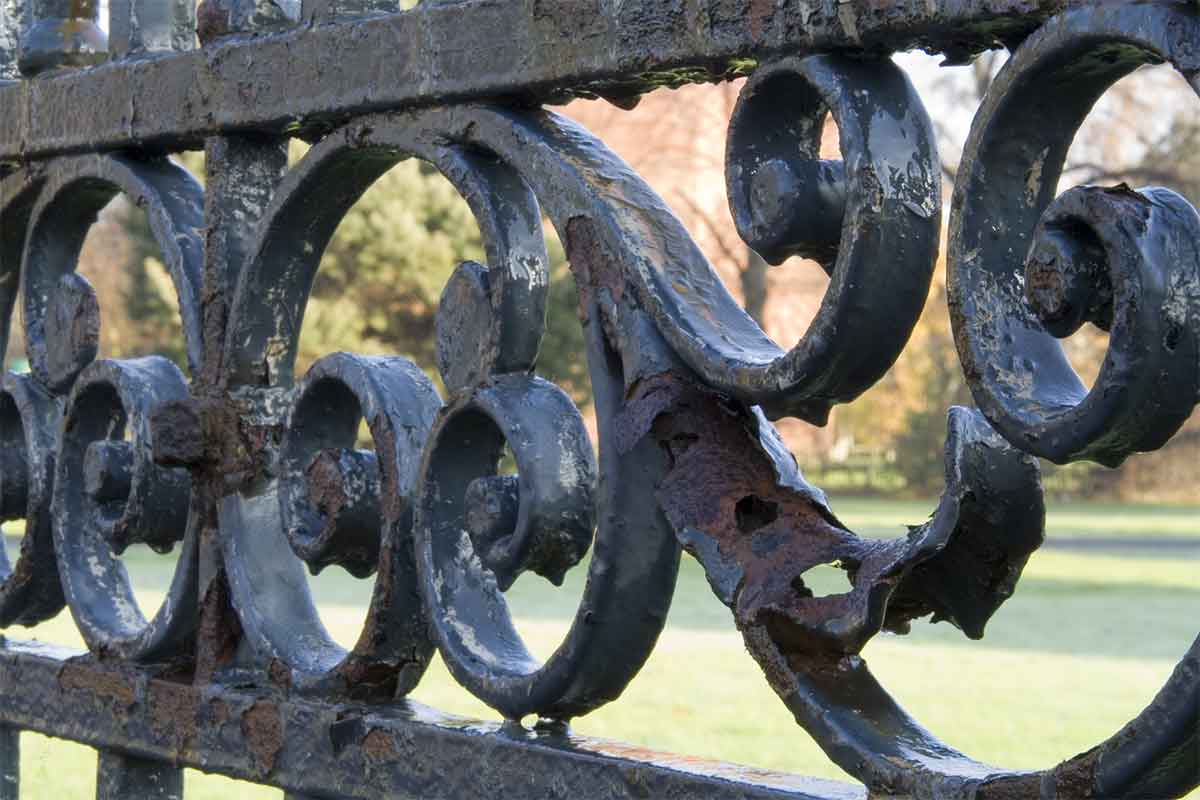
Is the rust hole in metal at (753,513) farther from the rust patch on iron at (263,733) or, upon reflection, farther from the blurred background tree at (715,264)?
the blurred background tree at (715,264)

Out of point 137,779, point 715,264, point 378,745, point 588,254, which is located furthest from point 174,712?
point 715,264

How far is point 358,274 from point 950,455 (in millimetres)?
17486

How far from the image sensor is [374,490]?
1.03 metres

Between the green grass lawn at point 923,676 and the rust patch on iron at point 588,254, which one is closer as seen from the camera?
the rust patch on iron at point 588,254

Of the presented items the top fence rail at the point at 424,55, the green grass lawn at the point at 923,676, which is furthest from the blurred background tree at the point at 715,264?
the top fence rail at the point at 424,55

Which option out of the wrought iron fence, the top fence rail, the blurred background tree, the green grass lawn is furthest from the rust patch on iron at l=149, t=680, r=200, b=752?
the blurred background tree

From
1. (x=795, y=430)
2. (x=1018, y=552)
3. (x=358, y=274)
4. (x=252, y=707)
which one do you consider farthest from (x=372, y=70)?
(x=795, y=430)

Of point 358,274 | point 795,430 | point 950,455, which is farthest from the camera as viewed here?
point 795,430

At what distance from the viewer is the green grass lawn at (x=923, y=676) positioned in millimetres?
4754

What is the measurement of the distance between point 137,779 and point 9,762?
22cm

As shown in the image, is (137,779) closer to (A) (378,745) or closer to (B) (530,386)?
(A) (378,745)

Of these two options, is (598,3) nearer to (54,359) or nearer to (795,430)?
(54,359)

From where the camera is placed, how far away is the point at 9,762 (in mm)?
1329

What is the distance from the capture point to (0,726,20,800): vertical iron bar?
132 cm
